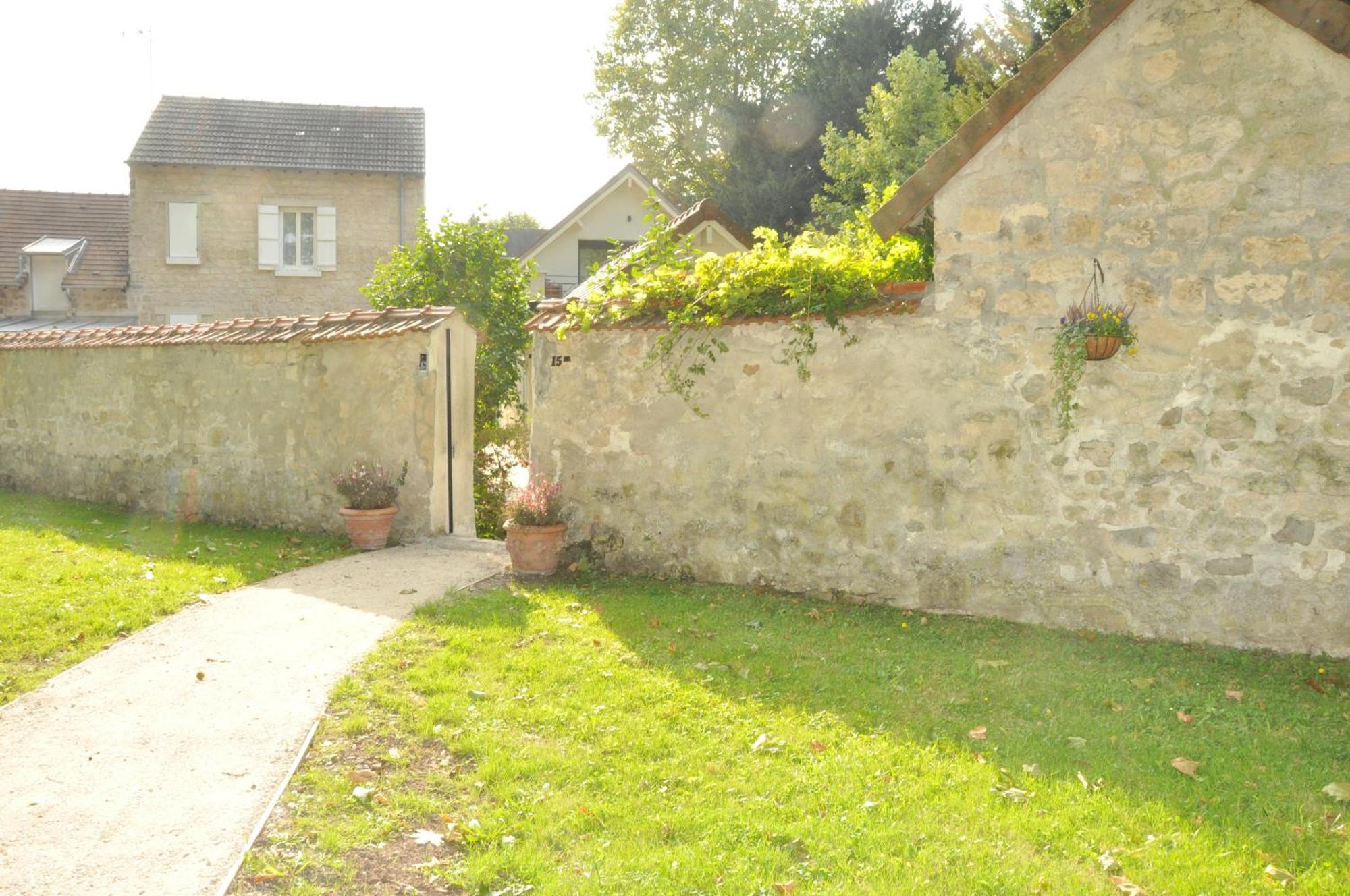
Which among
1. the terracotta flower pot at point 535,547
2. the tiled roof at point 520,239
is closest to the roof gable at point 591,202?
the tiled roof at point 520,239

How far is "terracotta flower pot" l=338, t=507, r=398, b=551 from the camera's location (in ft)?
32.1

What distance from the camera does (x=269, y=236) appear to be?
2317 cm

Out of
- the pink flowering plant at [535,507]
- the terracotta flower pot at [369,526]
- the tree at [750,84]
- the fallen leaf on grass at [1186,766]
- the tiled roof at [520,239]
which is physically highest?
the tree at [750,84]

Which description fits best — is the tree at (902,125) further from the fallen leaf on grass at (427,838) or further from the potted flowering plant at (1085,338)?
the fallen leaf on grass at (427,838)

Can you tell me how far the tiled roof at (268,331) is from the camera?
10.0 meters

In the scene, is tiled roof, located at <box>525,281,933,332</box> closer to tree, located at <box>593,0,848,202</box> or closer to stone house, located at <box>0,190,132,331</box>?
stone house, located at <box>0,190,132,331</box>

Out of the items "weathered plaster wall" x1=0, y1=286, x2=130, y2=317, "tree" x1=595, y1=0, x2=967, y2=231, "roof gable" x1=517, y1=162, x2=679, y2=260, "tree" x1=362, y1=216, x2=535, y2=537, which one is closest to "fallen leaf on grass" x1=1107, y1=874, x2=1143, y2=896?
"tree" x1=362, y1=216, x2=535, y2=537

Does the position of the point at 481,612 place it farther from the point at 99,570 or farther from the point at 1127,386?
the point at 1127,386

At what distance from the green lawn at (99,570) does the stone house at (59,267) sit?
14923 millimetres

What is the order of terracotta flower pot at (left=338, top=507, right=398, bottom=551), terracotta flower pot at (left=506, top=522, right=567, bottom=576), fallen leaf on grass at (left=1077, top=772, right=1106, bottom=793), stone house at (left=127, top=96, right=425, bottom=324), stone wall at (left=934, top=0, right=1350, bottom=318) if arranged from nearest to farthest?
fallen leaf on grass at (left=1077, top=772, right=1106, bottom=793)
stone wall at (left=934, top=0, right=1350, bottom=318)
terracotta flower pot at (left=506, top=522, right=567, bottom=576)
terracotta flower pot at (left=338, top=507, right=398, bottom=551)
stone house at (left=127, top=96, right=425, bottom=324)

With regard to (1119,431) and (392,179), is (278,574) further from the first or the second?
(392,179)

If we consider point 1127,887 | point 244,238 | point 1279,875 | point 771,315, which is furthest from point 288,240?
point 1279,875

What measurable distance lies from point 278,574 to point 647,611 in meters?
3.63

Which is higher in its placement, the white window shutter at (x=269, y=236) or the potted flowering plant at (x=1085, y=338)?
the white window shutter at (x=269, y=236)
